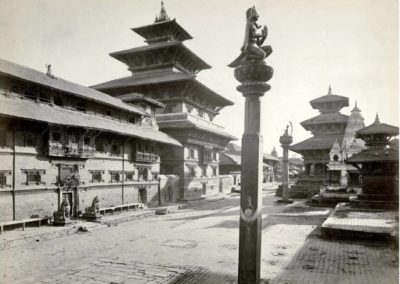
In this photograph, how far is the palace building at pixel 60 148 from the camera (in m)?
16.3

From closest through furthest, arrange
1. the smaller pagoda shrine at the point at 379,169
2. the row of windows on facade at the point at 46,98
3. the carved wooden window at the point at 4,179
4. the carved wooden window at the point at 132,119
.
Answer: the carved wooden window at the point at 4,179 < the row of windows on facade at the point at 46,98 < the smaller pagoda shrine at the point at 379,169 < the carved wooden window at the point at 132,119

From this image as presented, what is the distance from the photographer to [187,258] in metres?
11.7

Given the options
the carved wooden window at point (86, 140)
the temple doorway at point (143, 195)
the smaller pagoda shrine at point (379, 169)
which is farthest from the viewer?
the temple doorway at point (143, 195)

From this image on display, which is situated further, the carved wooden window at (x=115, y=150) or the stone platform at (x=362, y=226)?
the carved wooden window at (x=115, y=150)

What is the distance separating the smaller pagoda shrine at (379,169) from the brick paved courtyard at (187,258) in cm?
567

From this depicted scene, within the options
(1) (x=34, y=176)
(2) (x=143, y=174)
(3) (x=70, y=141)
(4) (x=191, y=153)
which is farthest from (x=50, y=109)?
(4) (x=191, y=153)

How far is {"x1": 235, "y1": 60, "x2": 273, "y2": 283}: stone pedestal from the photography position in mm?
6230

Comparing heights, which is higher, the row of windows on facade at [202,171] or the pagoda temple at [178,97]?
the pagoda temple at [178,97]

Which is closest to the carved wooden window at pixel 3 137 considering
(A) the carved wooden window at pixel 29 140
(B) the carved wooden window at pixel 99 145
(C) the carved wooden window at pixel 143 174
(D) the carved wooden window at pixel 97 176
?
(A) the carved wooden window at pixel 29 140

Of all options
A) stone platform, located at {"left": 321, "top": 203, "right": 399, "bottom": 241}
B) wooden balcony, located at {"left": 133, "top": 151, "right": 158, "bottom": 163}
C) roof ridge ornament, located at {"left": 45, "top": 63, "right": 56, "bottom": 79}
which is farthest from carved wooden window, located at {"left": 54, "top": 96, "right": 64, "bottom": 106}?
stone platform, located at {"left": 321, "top": 203, "right": 399, "bottom": 241}

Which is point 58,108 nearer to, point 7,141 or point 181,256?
point 7,141

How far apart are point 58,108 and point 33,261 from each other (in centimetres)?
1120

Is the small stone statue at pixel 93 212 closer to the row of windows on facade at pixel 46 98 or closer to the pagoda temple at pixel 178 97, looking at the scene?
the row of windows on facade at pixel 46 98

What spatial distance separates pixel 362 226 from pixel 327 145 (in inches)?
1019
